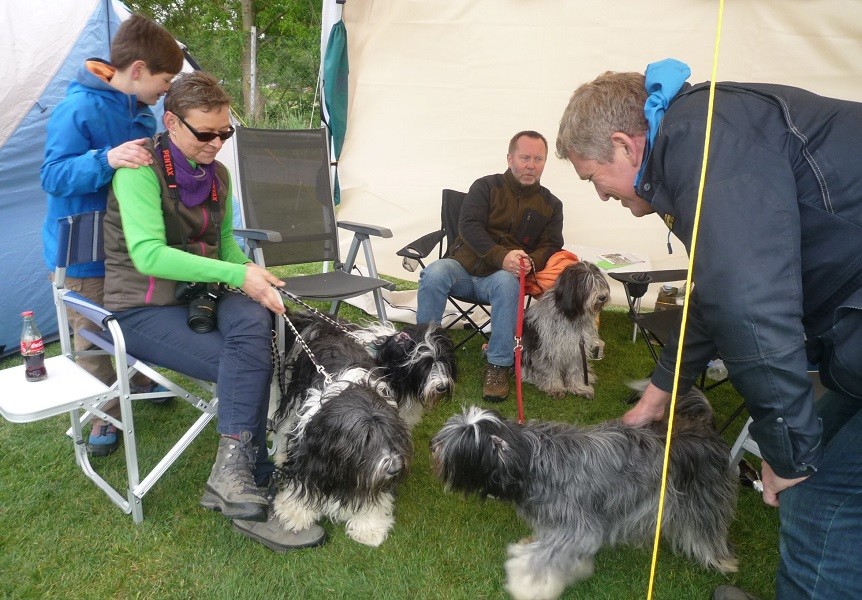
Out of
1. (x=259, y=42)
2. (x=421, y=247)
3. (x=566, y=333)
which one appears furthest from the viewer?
(x=259, y=42)

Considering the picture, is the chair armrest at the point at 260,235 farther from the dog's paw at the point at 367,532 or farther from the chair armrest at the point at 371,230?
the dog's paw at the point at 367,532

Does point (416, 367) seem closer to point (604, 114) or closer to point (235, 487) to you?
point (235, 487)

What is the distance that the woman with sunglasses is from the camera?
2.17m

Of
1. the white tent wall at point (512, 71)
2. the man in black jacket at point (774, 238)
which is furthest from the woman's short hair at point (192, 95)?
the white tent wall at point (512, 71)

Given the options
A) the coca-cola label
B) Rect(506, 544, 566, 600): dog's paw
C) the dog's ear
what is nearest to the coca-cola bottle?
the coca-cola label

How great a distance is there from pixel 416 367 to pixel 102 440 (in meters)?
1.41

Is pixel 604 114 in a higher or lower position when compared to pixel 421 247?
higher

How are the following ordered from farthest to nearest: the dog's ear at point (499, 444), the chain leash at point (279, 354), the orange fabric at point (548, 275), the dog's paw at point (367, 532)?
the orange fabric at point (548, 275)
the chain leash at point (279, 354)
the dog's paw at point (367, 532)
the dog's ear at point (499, 444)

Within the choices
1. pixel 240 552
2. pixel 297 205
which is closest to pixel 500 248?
pixel 297 205

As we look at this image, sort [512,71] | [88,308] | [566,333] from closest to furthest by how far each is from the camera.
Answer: [88,308] < [566,333] < [512,71]

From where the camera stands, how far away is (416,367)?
8.76 feet

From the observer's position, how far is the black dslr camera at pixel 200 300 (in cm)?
232

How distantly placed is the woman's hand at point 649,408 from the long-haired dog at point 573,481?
37mm

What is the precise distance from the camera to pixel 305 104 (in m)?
11.4
